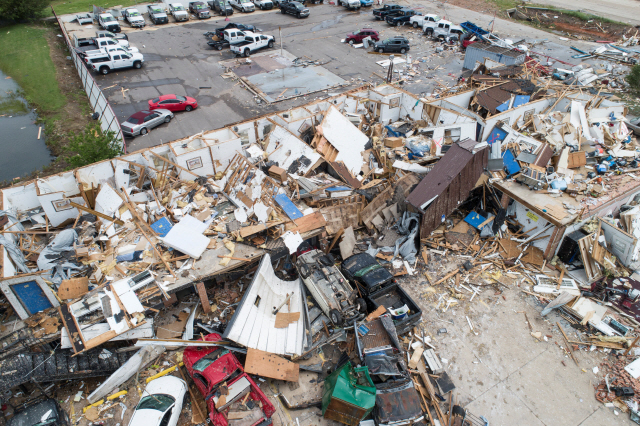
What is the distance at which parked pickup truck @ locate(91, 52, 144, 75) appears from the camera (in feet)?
88.0

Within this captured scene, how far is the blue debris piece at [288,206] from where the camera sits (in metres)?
12.8

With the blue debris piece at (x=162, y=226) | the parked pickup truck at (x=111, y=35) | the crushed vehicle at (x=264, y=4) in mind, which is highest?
the crushed vehicle at (x=264, y=4)

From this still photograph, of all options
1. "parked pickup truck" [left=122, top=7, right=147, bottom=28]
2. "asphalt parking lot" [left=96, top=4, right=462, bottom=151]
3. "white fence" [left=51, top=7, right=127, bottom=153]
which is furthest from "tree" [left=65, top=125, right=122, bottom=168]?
"parked pickup truck" [left=122, top=7, right=147, bottom=28]

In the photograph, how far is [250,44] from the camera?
30453 mm

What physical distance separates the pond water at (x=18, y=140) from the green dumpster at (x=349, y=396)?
19213 mm

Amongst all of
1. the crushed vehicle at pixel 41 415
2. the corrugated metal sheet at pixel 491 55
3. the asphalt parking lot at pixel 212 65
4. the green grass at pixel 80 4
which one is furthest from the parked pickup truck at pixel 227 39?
the crushed vehicle at pixel 41 415

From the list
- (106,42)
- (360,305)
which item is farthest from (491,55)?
(106,42)

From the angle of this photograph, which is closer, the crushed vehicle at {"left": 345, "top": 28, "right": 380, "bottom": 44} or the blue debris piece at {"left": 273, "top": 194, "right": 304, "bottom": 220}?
the blue debris piece at {"left": 273, "top": 194, "right": 304, "bottom": 220}

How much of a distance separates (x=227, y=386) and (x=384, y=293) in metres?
5.35

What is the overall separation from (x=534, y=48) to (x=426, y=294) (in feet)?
97.3

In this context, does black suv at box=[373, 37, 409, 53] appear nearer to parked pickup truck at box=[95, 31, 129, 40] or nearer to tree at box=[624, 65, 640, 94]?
tree at box=[624, 65, 640, 94]

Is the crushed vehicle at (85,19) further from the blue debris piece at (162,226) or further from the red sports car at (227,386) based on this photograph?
the red sports car at (227,386)

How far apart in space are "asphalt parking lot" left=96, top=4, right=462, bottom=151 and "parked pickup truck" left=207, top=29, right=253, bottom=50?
556mm

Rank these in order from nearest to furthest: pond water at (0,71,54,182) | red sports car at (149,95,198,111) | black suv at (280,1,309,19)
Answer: pond water at (0,71,54,182) → red sports car at (149,95,198,111) → black suv at (280,1,309,19)
